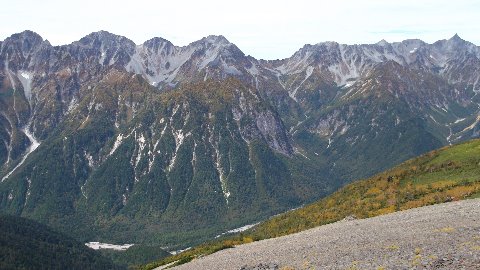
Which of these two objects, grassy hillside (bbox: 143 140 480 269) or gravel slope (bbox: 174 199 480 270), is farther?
grassy hillside (bbox: 143 140 480 269)

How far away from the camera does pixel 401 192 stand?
11812 cm

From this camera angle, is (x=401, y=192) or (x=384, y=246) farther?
(x=401, y=192)

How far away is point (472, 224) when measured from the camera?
69812mm

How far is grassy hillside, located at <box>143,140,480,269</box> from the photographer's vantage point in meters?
106

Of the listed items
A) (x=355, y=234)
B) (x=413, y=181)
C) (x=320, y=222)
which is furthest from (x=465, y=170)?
(x=355, y=234)

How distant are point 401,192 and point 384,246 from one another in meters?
52.5

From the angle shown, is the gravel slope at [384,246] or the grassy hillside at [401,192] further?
the grassy hillside at [401,192]

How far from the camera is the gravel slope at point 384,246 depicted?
5771 cm

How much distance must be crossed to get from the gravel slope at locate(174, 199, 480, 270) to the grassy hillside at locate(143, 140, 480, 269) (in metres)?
13.1

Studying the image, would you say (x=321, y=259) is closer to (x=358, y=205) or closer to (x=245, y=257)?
(x=245, y=257)

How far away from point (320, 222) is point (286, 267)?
4965 centimetres

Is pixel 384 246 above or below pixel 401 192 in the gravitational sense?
below

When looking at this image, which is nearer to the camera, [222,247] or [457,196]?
[457,196]

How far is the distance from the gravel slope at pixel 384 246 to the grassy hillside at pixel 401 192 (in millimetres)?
13121
